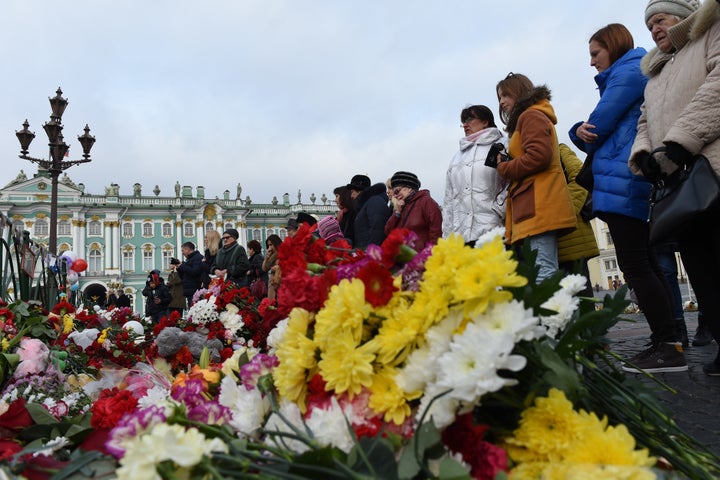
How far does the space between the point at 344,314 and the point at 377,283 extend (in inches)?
3.4

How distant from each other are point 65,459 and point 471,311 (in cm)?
103

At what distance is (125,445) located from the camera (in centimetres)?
89

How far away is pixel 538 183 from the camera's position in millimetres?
3234

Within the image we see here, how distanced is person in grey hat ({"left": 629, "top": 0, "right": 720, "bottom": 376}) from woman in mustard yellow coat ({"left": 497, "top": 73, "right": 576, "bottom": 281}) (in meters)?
0.48

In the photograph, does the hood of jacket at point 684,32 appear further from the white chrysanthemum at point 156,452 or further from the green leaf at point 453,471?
the white chrysanthemum at point 156,452

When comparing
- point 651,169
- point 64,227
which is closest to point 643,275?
point 651,169

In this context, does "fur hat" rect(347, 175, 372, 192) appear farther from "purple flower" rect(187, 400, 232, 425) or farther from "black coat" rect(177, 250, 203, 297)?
"purple flower" rect(187, 400, 232, 425)

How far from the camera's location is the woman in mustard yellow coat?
317 centimetres

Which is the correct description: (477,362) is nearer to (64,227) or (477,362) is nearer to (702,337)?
(702,337)

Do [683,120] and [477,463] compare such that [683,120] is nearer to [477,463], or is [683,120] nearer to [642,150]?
[642,150]

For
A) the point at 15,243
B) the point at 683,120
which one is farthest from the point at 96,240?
the point at 683,120

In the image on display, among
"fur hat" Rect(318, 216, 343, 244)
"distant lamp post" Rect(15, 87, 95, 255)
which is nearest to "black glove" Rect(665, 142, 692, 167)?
"fur hat" Rect(318, 216, 343, 244)

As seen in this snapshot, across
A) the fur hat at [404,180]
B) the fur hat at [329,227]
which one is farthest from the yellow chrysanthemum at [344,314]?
the fur hat at [329,227]

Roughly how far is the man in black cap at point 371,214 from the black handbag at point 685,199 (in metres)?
2.80
